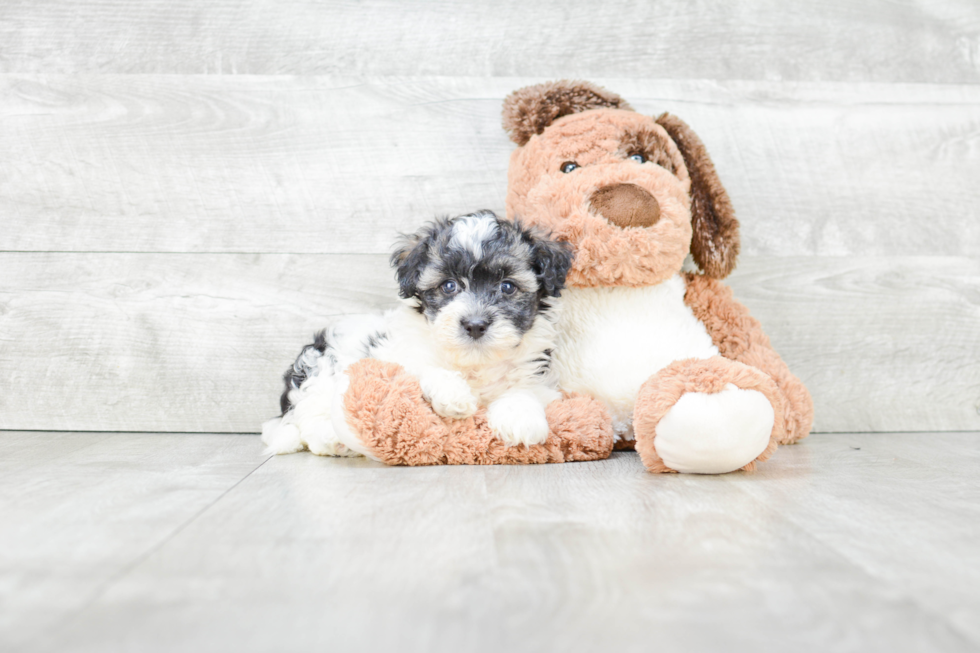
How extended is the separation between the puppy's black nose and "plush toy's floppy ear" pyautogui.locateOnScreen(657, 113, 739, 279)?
703 mm

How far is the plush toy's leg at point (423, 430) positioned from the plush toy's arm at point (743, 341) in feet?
1.62

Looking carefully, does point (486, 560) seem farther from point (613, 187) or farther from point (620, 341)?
point (613, 187)

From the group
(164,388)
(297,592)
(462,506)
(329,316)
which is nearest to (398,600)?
(297,592)

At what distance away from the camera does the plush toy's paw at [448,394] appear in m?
1.55

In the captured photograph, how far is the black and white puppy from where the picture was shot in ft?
5.07

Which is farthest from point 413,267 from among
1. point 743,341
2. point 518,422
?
point 743,341

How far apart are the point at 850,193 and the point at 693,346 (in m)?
0.90

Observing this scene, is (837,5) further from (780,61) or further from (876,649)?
(876,649)

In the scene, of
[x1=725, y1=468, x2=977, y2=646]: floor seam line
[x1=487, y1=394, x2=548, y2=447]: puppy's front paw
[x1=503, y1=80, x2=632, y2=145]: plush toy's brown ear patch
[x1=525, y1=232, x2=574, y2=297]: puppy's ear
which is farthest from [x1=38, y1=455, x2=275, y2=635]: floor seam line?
[x1=503, y1=80, x2=632, y2=145]: plush toy's brown ear patch

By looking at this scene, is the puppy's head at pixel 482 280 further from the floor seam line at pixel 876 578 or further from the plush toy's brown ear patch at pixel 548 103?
the floor seam line at pixel 876 578

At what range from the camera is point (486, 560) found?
926 mm

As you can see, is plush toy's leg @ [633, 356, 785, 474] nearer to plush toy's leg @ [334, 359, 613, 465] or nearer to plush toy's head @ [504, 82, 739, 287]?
plush toy's leg @ [334, 359, 613, 465]

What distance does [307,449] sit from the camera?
183cm

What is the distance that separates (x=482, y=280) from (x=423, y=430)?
353 millimetres
